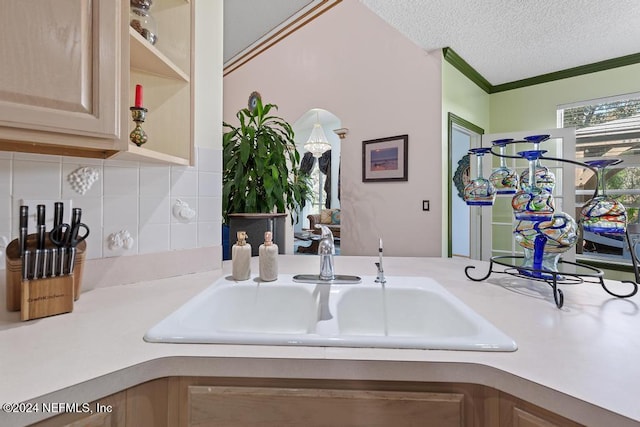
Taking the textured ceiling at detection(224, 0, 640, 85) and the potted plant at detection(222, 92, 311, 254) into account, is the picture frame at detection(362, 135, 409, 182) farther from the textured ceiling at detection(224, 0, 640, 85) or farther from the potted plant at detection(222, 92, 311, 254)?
the potted plant at detection(222, 92, 311, 254)

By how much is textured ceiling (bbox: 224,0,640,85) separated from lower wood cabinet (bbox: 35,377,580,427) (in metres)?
2.22

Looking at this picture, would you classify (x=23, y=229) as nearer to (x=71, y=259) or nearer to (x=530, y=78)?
(x=71, y=259)

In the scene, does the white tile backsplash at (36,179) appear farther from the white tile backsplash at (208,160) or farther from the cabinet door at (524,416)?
the cabinet door at (524,416)

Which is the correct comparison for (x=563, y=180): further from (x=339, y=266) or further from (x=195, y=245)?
(x=195, y=245)

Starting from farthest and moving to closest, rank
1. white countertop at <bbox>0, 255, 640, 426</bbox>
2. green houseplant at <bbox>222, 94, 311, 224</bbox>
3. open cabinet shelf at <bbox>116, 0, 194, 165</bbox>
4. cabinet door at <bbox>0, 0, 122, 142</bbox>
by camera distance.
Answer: green houseplant at <bbox>222, 94, 311, 224</bbox>
open cabinet shelf at <bbox>116, 0, 194, 165</bbox>
cabinet door at <bbox>0, 0, 122, 142</bbox>
white countertop at <bbox>0, 255, 640, 426</bbox>

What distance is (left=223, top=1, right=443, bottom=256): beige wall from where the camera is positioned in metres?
2.69

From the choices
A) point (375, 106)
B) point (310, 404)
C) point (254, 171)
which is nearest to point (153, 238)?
point (310, 404)

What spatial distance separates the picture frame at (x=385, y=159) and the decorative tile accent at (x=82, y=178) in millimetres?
2475

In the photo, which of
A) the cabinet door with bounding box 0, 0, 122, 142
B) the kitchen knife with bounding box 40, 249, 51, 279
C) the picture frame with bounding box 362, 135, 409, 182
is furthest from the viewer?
the picture frame with bounding box 362, 135, 409, 182

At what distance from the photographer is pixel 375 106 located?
3092 mm

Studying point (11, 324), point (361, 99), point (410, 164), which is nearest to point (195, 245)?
point (11, 324)

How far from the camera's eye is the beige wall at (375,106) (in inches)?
106

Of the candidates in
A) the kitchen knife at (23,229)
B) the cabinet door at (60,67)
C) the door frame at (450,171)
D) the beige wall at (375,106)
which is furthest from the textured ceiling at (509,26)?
the kitchen knife at (23,229)

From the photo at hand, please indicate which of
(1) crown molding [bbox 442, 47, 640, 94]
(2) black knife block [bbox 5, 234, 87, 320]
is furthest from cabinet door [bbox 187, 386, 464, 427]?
(1) crown molding [bbox 442, 47, 640, 94]
